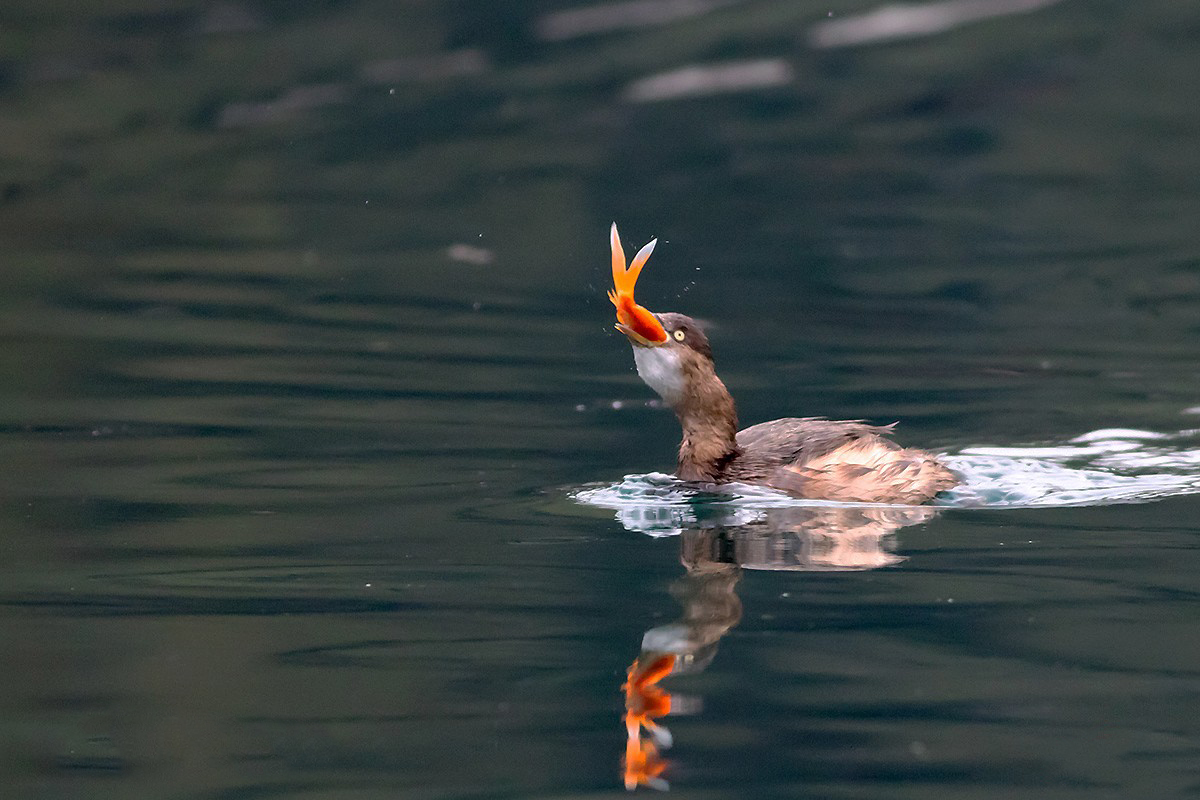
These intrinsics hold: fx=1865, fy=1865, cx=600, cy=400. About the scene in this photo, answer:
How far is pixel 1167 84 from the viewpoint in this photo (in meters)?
23.8

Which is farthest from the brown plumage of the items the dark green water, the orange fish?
the orange fish

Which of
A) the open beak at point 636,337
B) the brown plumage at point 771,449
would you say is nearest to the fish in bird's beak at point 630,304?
the open beak at point 636,337

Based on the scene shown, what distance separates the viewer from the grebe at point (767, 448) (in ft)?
28.0

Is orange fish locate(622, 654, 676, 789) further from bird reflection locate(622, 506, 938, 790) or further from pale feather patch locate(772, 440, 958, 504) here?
pale feather patch locate(772, 440, 958, 504)

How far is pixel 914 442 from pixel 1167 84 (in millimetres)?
15439

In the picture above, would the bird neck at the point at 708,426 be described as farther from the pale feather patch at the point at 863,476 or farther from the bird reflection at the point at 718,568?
the bird reflection at the point at 718,568

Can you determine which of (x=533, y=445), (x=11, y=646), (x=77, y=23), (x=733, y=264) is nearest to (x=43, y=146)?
(x=77, y=23)

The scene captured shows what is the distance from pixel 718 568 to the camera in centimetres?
738

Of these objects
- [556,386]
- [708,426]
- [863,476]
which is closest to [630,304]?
[708,426]

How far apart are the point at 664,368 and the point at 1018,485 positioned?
6.17 feet

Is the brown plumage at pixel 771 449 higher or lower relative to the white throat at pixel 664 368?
lower

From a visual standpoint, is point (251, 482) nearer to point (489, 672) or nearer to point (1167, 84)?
point (489, 672)

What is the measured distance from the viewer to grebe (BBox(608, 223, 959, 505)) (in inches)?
336

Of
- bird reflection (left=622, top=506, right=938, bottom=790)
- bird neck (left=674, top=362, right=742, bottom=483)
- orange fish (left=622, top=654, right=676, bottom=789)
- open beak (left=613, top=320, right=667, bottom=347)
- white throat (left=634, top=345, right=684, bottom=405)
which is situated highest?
open beak (left=613, top=320, right=667, bottom=347)
